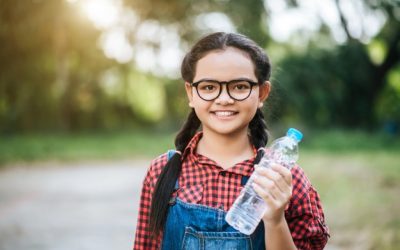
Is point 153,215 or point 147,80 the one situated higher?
point 147,80

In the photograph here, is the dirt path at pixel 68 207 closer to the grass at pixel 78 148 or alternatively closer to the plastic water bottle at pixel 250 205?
the grass at pixel 78 148

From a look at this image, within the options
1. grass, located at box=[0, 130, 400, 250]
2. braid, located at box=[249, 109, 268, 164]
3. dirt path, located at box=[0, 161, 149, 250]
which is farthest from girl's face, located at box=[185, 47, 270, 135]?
dirt path, located at box=[0, 161, 149, 250]

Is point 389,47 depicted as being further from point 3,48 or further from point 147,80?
point 3,48

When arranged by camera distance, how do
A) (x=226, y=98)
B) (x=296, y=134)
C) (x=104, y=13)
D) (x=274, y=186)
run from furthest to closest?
(x=104, y=13) < (x=226, y=98) < (x=296, y=134) < (x=274, y=186)

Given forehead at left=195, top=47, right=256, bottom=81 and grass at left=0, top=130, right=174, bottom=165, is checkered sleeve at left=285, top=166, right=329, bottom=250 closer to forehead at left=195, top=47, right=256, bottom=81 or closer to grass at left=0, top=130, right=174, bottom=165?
forehead at left=195, top=47, right=256, bottom=81

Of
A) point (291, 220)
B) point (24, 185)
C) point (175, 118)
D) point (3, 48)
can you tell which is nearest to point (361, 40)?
point (175, 118)

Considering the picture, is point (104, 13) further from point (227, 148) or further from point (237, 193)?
point (237, 193)

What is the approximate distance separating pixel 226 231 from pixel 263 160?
0.32 m

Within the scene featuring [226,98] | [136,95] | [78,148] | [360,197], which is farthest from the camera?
[136,95]

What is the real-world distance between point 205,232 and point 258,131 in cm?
57

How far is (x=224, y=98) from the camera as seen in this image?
6.75ft

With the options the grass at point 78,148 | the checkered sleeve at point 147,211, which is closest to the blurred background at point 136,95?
the grass at point 78,148

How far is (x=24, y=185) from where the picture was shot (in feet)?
33.0

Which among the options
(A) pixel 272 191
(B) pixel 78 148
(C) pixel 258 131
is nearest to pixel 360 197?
(C) pixel 258 131
